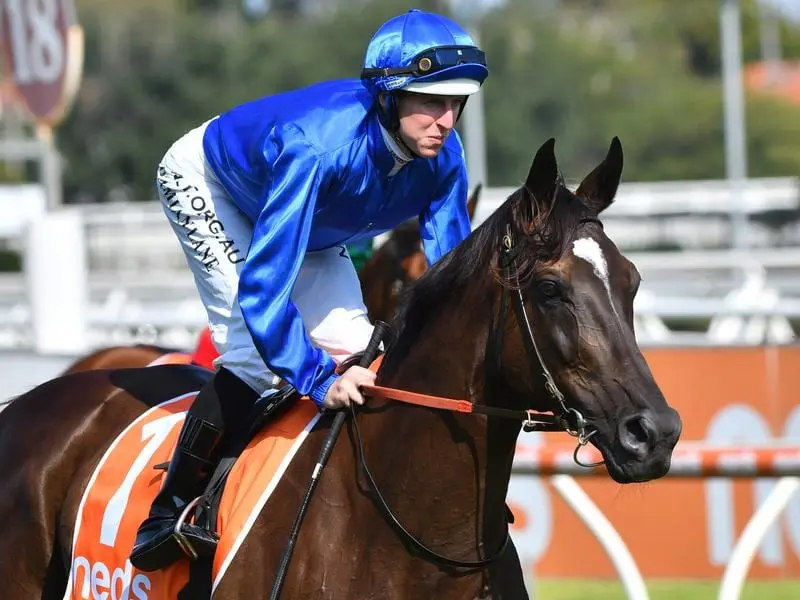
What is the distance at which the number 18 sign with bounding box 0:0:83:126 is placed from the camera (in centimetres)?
1264

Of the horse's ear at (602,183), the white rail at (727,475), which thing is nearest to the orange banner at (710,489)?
the white rail at (727,475)

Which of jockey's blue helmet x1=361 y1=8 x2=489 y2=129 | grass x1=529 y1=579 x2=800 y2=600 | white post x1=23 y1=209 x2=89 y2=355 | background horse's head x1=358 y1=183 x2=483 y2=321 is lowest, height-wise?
grass x1=529 y1=579 x2=800 y2=600

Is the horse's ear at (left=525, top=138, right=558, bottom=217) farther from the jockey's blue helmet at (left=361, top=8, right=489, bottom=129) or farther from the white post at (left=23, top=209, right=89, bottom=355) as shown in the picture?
the white post at (left=23, top=209, right=89, bottom=355)

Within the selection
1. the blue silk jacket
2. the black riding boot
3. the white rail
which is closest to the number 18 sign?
the white rail

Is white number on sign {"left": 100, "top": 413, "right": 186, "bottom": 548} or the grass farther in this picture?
the grass

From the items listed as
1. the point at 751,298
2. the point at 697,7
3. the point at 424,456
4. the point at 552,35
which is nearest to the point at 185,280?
the point at 751,298

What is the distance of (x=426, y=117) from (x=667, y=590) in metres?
4.18

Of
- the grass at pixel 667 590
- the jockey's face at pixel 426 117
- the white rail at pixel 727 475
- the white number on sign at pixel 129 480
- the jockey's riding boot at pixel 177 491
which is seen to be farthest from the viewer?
the grass at pixel 667 590

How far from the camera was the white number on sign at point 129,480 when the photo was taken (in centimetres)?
389

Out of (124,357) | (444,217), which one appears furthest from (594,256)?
(124,357)

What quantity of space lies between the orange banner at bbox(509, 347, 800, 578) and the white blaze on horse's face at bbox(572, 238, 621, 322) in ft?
12.8

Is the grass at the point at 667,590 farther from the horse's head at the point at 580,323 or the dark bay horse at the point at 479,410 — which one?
the horse's head at the point at 580,323

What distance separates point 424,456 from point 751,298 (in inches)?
203

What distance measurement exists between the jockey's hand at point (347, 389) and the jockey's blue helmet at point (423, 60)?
62 cm
